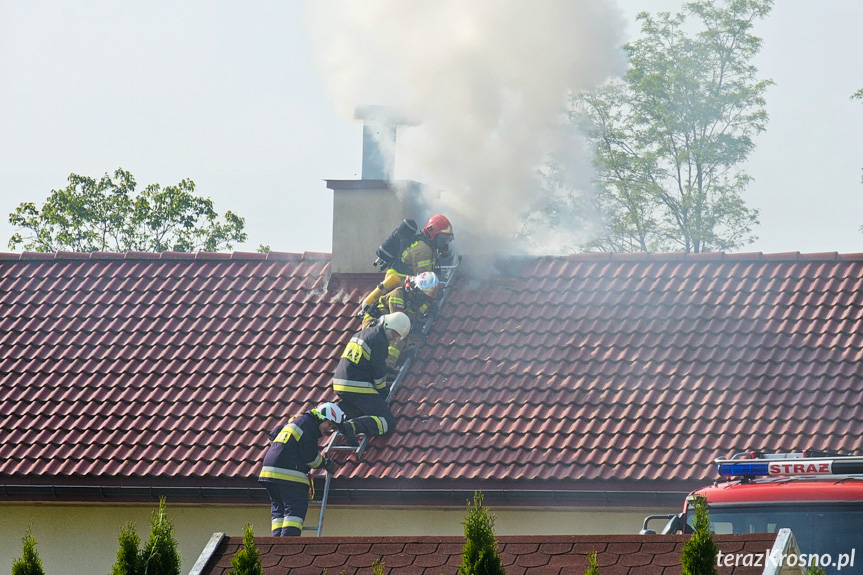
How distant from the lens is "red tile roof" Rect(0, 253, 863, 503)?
11.7 meters

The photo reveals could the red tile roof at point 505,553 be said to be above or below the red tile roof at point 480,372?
below

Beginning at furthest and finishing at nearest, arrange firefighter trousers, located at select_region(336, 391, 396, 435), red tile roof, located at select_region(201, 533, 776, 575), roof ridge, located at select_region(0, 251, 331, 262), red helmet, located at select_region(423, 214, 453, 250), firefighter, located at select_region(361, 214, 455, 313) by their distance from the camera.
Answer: roof ridge, located at select_region(0, 251, 331, 262)
red helmet, located at select_region(423, 214, 453, 250)
firefighter, located at select_region(361, 214, 455, 313)
firefighter trousers, located at select_region(336, 391, 396, 435)
red tile roof, located at select_region(201, 533, 776, 575)

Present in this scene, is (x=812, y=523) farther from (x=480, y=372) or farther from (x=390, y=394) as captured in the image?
(x=390, y=394)

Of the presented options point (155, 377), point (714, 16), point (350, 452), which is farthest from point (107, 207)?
point (350, 452)

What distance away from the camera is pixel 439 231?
1407cm

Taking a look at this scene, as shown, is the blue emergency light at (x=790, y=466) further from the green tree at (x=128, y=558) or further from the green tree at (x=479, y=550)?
the green tree at (x=128, y=558)

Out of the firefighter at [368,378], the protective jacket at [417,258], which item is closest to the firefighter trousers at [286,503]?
the firefighter at [368,378]

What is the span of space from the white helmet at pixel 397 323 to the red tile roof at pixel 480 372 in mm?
735

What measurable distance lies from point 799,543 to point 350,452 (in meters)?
5.18

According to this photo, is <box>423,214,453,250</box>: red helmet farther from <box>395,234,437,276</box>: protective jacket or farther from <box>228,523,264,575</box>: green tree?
<box>228,523,264,575</box>: green tree

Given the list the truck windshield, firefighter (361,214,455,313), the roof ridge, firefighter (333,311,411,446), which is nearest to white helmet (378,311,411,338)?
firefighter (333,311,411,446)

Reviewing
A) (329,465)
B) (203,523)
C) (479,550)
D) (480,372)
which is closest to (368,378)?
(329,465)

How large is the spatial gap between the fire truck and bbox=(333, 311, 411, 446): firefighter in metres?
4.28

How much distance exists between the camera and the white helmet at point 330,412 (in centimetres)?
1152
